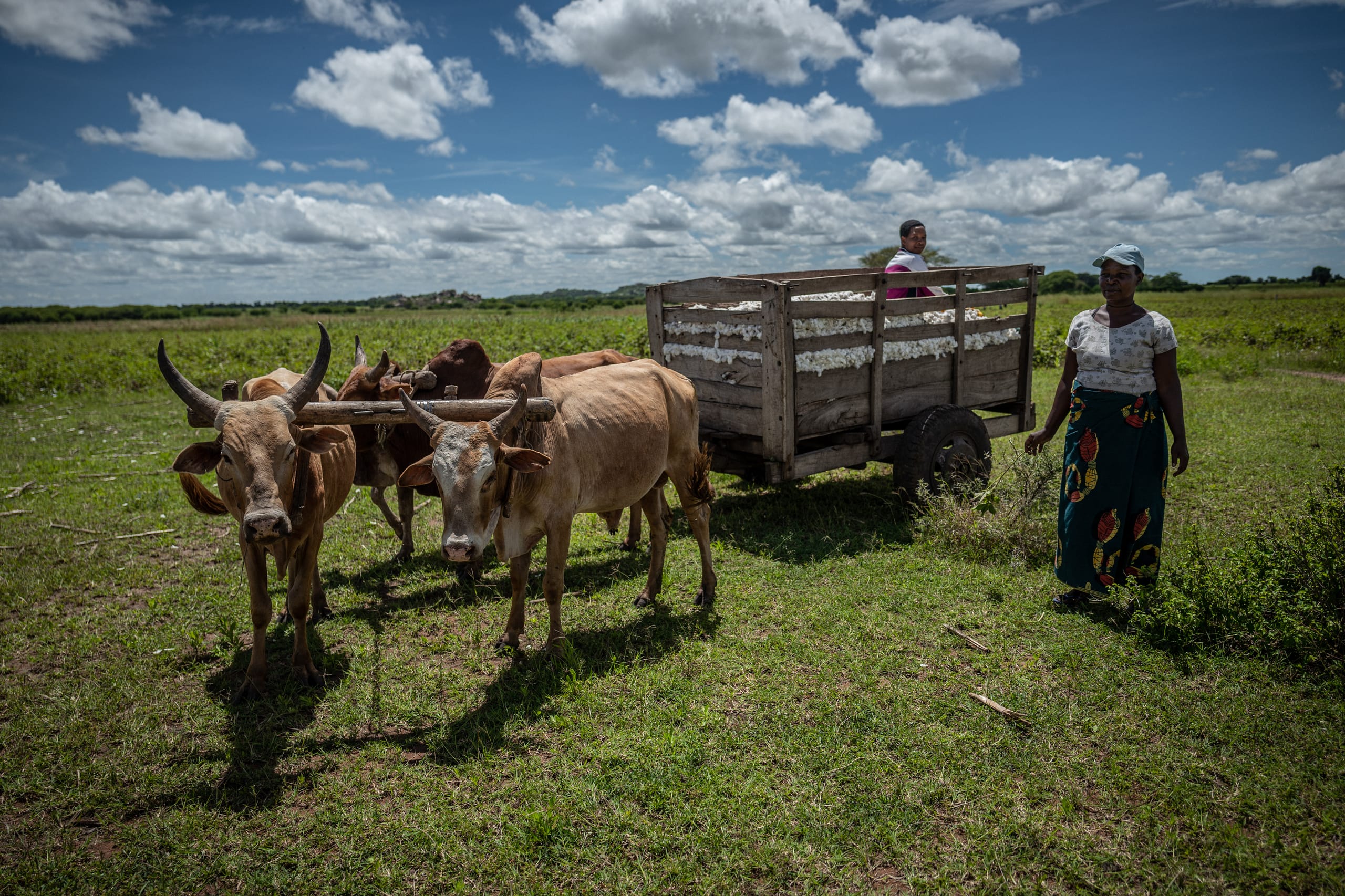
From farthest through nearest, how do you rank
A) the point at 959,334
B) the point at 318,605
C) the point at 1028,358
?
the point at 1028,358
the point at 959,334
the point at 318,605

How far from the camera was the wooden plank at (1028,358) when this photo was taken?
8.18 meters

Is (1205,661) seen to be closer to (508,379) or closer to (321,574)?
(508,379)

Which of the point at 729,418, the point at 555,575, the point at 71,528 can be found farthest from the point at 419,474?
the point at 71,528

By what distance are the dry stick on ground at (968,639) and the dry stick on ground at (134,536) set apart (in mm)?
7997

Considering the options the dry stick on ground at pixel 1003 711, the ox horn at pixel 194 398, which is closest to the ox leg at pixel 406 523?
the ox horn at pixel 194 398

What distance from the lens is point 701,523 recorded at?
19.4 feet

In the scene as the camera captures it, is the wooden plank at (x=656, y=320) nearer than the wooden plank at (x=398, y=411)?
No

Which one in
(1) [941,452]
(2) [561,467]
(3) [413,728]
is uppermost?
(2) [561,467]

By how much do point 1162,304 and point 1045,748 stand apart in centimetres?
6285

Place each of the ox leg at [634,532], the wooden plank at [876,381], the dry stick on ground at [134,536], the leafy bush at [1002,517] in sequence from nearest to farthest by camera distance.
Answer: the leafy bush at [1002,517] → the wooden plank at [876,381] → the ox leg at [634,532] → the dry stick on ground at [134,536]

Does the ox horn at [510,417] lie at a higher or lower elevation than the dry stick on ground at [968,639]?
higher

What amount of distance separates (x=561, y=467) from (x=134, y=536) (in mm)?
5824

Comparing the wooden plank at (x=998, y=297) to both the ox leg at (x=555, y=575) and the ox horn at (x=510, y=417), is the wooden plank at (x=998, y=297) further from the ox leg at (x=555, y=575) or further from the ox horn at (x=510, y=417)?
the ox horn at (x=510, y=417)

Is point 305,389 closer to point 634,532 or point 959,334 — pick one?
point 634,532
